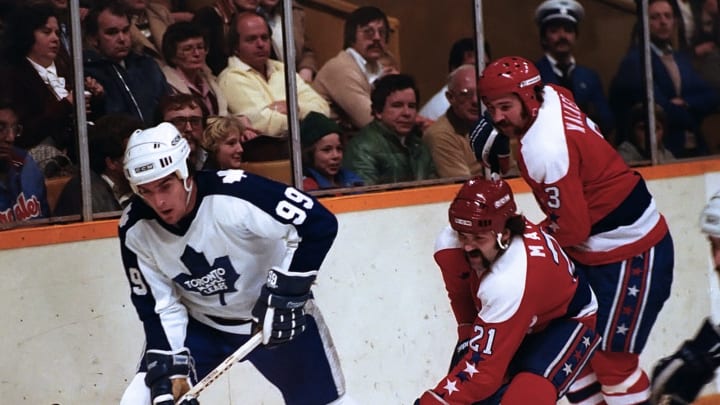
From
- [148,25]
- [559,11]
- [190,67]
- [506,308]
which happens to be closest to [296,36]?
[190,67]

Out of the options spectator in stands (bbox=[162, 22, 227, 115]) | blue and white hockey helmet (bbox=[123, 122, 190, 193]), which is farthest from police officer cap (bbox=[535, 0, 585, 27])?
blue and white hockey helmet (bbox=[123, 122, 190, 193])

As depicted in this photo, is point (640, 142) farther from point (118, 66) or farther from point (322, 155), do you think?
point (118, 66)

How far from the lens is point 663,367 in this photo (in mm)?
3193

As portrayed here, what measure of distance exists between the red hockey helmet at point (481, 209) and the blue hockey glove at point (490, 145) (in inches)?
30.5

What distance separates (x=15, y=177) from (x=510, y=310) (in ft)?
5.29

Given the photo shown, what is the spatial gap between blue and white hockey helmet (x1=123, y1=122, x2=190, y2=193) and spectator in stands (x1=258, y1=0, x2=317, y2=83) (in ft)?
4.01

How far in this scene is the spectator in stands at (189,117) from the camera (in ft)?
13.7

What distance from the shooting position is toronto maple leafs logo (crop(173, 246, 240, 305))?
133 inches

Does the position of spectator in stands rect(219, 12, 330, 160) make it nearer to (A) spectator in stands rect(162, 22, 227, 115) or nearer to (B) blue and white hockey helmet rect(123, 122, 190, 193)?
(A) spectator in stands rect(162, 22, 227, 115)

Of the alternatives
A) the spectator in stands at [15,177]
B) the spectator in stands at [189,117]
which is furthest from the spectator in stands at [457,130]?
the spectator in stands at [15,177]

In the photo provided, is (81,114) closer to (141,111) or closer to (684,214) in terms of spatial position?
(141,111)

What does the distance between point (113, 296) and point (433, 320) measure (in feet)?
3.98

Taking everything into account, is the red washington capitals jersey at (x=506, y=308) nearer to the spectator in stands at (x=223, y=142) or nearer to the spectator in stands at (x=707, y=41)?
the spectator in stands at (x=223, y=142)

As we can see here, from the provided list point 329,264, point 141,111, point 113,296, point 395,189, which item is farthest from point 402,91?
point 113,296
